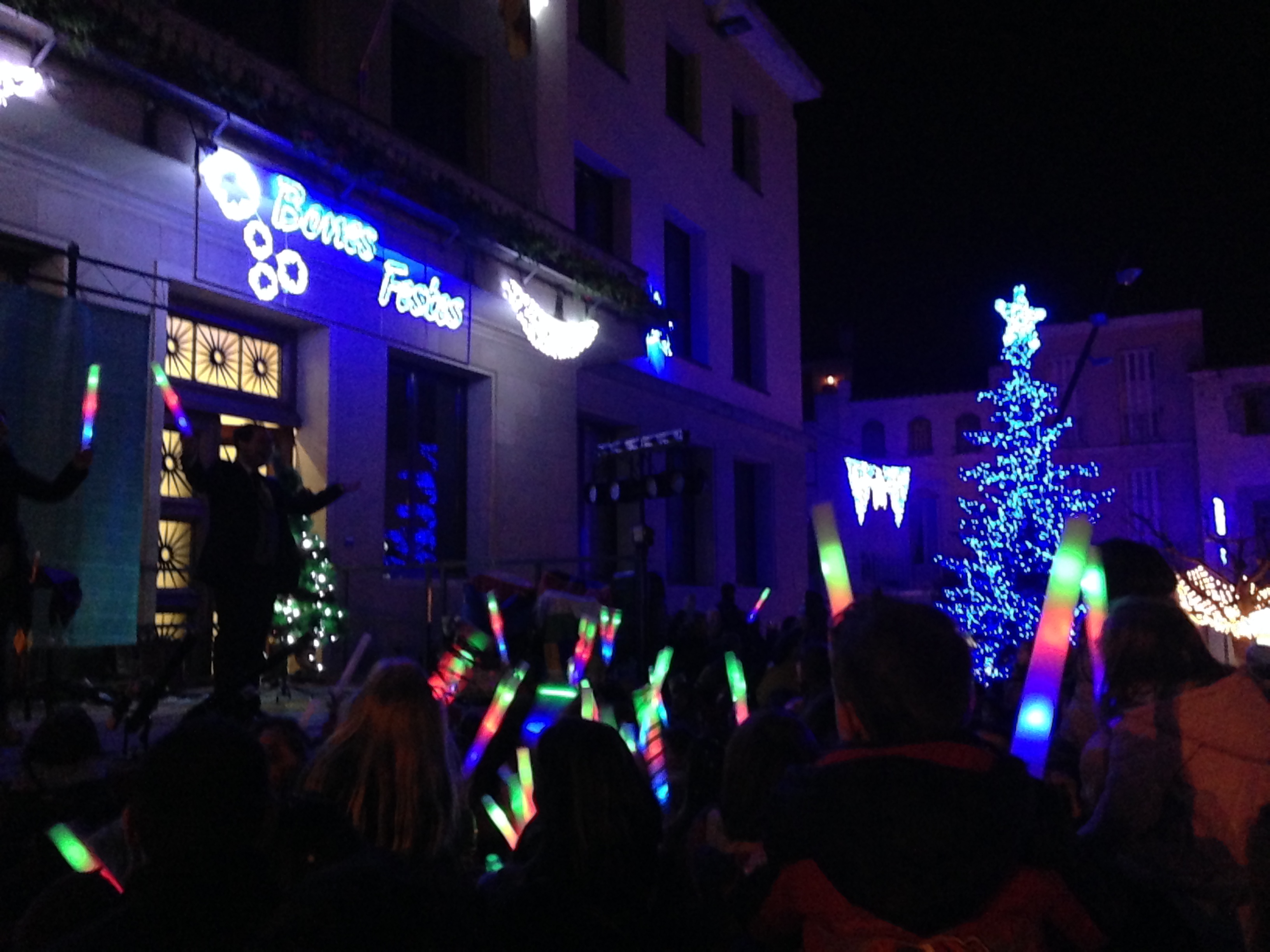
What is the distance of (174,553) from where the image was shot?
9.49 meters

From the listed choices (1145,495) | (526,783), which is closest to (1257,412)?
(1145,495)

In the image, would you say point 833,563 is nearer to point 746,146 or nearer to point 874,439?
point 746,146

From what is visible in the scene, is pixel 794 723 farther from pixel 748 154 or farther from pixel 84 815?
pixel 748 154

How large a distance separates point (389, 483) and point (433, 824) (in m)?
9.36

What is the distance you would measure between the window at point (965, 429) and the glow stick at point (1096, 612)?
34.1m

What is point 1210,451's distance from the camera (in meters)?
31.5

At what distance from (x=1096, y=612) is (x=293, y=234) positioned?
8.27m

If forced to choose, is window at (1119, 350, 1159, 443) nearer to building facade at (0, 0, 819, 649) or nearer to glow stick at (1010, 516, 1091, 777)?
building facade at (0, 0, 819, 649)

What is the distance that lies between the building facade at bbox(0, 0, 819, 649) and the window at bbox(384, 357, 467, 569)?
0.11 feet

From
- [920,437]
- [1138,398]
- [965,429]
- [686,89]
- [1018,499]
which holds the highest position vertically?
[686,89]

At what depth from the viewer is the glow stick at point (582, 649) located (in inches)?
268

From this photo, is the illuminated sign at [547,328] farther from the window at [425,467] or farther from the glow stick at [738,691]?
the glow stick at [738,691]

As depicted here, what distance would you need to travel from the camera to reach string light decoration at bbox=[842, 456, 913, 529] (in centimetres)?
2162

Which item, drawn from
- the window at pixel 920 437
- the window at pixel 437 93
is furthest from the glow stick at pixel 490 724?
the window at pixel 920 437
